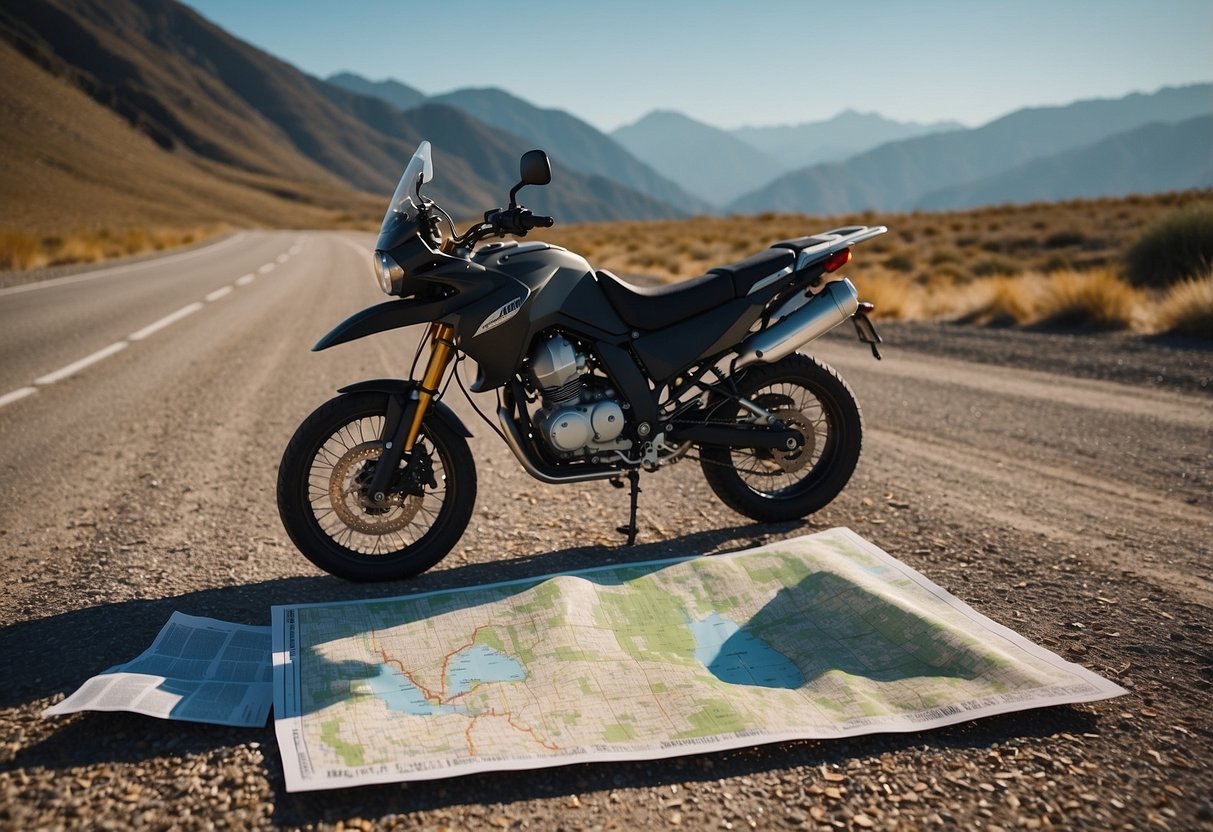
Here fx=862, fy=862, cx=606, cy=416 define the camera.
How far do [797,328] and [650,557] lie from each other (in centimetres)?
123

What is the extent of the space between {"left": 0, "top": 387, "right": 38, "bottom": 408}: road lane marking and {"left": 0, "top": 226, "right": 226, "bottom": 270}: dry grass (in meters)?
12.4

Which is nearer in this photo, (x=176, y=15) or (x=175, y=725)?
(x=175, y=725)

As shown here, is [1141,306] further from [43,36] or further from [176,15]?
[176,15]

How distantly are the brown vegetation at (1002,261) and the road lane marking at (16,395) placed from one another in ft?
33.2

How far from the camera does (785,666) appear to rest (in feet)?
9.25

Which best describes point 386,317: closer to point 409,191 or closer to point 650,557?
point 409,191

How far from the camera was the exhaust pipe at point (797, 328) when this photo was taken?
3912mm

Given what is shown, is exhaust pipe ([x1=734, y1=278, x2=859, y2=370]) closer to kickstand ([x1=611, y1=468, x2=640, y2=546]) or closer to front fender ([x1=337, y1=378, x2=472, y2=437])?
kickstand ([x1=611, y1=468, x2=640, y2=546])

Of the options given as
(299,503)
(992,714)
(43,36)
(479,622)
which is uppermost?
(43,36)


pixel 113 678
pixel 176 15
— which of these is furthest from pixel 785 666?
pixel 176 15

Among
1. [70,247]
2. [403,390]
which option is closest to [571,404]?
[403,390]

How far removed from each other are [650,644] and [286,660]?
1.18 m

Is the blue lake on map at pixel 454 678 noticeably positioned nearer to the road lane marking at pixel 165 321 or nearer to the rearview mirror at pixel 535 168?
the rearview mirror at pixel 535 168

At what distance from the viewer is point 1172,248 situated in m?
13.8
